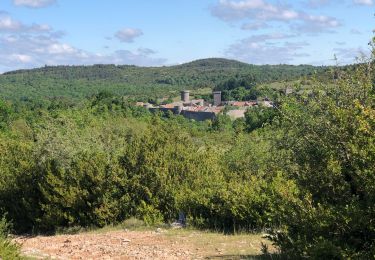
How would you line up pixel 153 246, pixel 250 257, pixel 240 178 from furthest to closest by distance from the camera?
1. pixel 240 178
2. pixel 153 246
3. pixel 250 257

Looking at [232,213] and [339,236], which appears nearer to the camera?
[339,236]

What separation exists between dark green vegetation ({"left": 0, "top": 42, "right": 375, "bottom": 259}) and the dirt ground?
1.17m

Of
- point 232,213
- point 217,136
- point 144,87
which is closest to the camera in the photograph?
point 232,213

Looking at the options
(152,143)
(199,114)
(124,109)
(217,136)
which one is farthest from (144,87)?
(152,143)

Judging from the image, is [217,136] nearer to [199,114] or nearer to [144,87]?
[199,114]

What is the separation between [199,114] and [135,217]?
9387 centimetres

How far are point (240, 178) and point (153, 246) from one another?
30.1 feet

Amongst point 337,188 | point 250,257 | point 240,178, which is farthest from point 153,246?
point 240,178

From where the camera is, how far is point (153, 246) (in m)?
13.1

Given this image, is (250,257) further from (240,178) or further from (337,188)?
(240,178)

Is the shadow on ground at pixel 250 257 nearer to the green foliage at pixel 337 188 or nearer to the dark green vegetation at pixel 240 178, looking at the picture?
the dark green vegetation at pixel 240 178

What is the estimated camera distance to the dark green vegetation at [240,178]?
7059mm

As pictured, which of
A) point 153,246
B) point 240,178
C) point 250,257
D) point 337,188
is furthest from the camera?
point 240,178

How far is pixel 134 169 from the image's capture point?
2014cm
